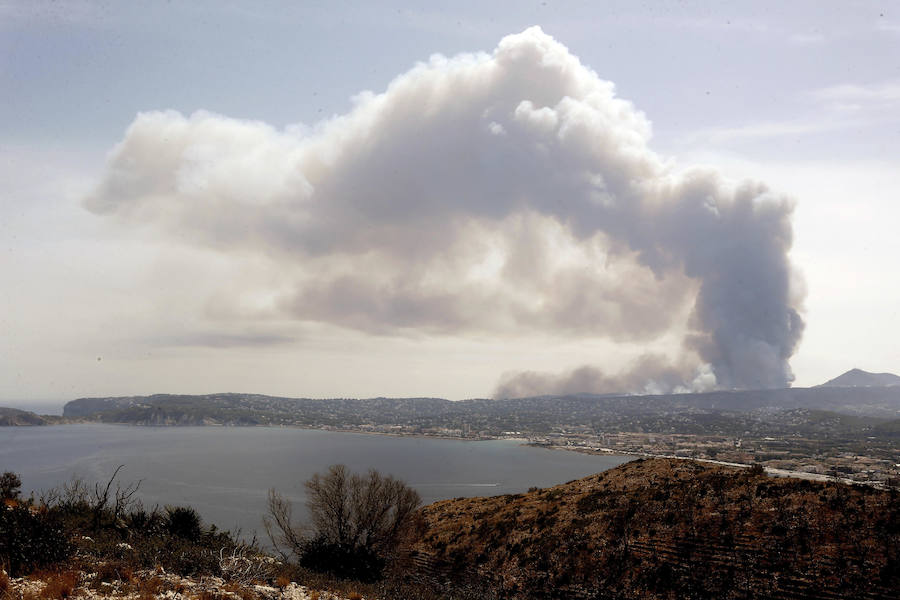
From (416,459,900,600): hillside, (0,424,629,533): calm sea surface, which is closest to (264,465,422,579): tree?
(416,459,900,600): hillside

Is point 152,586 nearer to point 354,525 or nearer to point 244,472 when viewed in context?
point 354,525

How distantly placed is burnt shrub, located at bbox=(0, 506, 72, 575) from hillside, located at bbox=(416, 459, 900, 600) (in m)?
18.3

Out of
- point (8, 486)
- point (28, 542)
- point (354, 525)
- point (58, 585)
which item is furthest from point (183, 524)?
point (58, 585)

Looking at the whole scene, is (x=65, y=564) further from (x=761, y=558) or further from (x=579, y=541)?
(x=761, y=558)

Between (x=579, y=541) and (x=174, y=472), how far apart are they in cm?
15450

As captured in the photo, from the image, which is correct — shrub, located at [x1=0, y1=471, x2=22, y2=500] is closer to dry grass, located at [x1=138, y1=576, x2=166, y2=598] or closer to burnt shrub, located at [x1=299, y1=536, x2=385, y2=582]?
dry grass, located at [x1=138, y1=576, x2=166, y2=598]

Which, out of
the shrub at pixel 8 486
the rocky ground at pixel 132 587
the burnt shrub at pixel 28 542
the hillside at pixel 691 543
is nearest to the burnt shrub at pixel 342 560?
the hillside at pixel 691 543

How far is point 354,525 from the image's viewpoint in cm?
3316

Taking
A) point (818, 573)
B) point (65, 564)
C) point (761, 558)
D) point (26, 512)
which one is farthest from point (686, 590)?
point (26, 512)

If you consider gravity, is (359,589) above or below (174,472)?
above

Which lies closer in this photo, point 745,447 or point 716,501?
point 716,501

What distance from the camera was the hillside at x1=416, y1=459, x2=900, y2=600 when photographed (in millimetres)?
19234

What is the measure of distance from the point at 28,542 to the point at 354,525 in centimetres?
2171

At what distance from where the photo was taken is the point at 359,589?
19.3m
